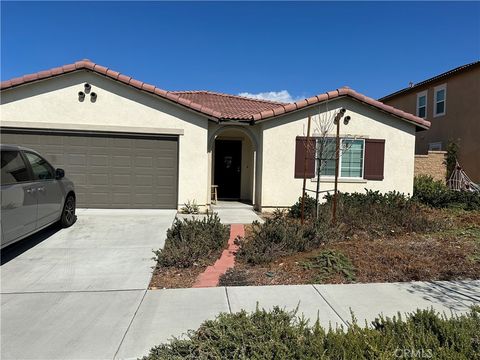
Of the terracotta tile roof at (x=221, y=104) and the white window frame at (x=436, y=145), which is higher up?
the terracotta tile roof at (x=221, y=104)

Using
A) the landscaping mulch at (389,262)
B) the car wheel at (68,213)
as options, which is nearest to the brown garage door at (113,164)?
the car wheel at (68,213)

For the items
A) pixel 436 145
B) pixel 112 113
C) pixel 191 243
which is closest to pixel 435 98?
pixel 436 145

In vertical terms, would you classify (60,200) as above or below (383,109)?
below

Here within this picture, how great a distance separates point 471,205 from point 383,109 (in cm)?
415

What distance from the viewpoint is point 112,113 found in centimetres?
1088

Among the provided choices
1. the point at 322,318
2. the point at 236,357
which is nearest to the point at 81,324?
the point at 236,357

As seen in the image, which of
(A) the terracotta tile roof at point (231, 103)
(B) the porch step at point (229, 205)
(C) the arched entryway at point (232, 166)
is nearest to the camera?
(B) the porch step at point (229, 205)

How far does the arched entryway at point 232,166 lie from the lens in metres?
14.4

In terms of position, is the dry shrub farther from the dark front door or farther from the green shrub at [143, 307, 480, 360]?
the dark front door

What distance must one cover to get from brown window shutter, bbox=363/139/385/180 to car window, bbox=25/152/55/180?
9.54 m

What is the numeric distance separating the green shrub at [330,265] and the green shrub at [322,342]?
204cm

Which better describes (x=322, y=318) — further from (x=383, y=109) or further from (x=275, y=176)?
(x=383, y=109)

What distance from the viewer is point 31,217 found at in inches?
254

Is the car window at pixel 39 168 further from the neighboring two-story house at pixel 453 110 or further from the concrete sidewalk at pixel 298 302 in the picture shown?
the neighboring two-story house at pixel 453 110
